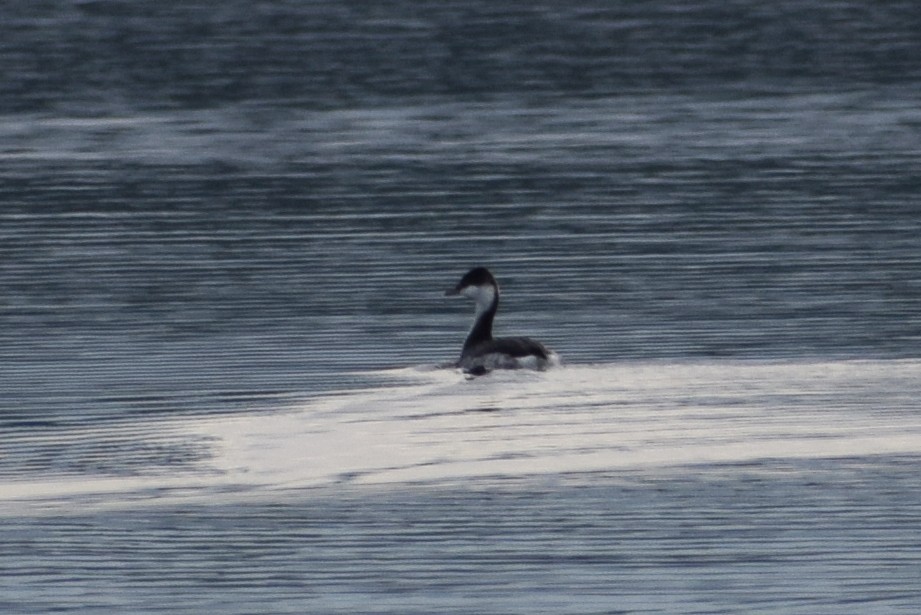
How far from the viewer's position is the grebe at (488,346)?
737 inches

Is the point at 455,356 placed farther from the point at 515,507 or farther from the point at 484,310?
the point at 515,507

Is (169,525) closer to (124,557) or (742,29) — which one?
(124,557)

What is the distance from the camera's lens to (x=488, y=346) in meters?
19.2

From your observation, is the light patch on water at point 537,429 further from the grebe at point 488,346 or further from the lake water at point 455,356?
the grebe at point 488,346

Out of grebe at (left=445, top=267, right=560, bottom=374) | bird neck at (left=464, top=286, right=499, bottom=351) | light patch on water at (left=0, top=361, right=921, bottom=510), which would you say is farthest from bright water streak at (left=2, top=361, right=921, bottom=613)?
bird neck at (left=464, top=286, right=499, bottom=351)

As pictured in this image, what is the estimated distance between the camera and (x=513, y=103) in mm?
46594

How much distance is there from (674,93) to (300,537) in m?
35.3

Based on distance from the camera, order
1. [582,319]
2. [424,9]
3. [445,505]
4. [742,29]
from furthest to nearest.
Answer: [424,9] → [742,29] → [582,319] → [445,505]

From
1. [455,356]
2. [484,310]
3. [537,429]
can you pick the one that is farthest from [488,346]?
[537,429]

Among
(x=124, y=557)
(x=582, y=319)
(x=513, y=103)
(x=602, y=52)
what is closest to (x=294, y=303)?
(x=582, y=319)

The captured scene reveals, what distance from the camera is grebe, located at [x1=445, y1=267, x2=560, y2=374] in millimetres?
18719

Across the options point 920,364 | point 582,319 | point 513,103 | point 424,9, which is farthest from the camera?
point 424,9

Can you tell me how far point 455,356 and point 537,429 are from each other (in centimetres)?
391

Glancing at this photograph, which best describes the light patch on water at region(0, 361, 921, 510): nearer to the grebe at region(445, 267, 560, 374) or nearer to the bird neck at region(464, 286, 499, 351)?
the grebe at region(445, 267, 560, 374)
